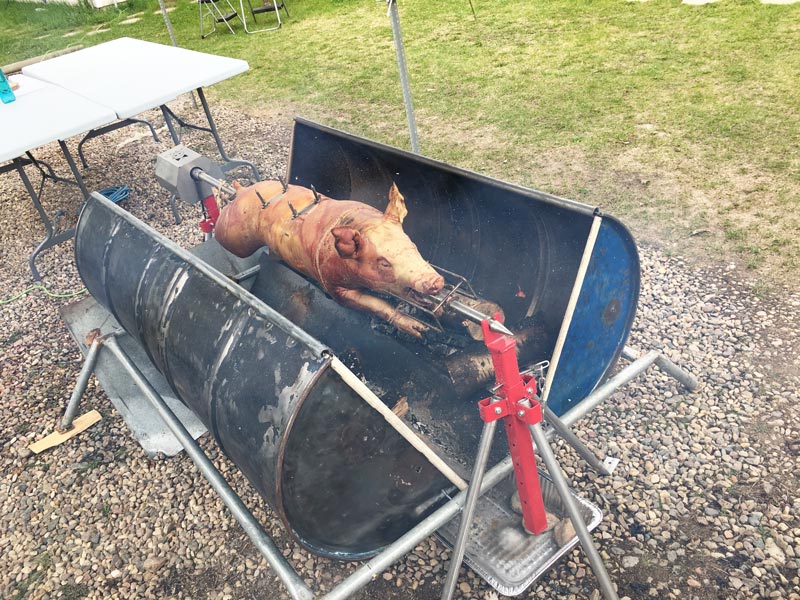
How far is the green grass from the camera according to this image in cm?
569

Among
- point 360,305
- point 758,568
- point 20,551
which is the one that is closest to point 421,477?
point 360,305

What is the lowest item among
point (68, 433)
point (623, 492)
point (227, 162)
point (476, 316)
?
point (623, 492)

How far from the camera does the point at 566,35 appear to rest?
32.4 feet

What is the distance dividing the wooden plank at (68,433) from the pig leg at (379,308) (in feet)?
7.78

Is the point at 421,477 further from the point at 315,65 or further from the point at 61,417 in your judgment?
the point at 315,65

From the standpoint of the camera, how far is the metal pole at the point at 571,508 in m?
2.49

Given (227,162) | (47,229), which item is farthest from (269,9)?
(47,229)

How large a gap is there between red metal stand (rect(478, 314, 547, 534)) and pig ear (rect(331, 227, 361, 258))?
0.75 meters

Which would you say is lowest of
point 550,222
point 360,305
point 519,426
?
point 519,426

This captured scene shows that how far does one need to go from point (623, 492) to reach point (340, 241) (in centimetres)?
210

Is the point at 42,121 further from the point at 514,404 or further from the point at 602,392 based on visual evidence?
the point at 602,392

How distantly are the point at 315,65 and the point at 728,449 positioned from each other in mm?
9411

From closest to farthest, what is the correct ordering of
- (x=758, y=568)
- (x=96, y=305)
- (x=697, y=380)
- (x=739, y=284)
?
1. (x=758, y=568)
2. (x=697, y=380)
3. (x=96, y=305)
4. (x=739, y=284)

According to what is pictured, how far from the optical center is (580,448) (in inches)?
122
